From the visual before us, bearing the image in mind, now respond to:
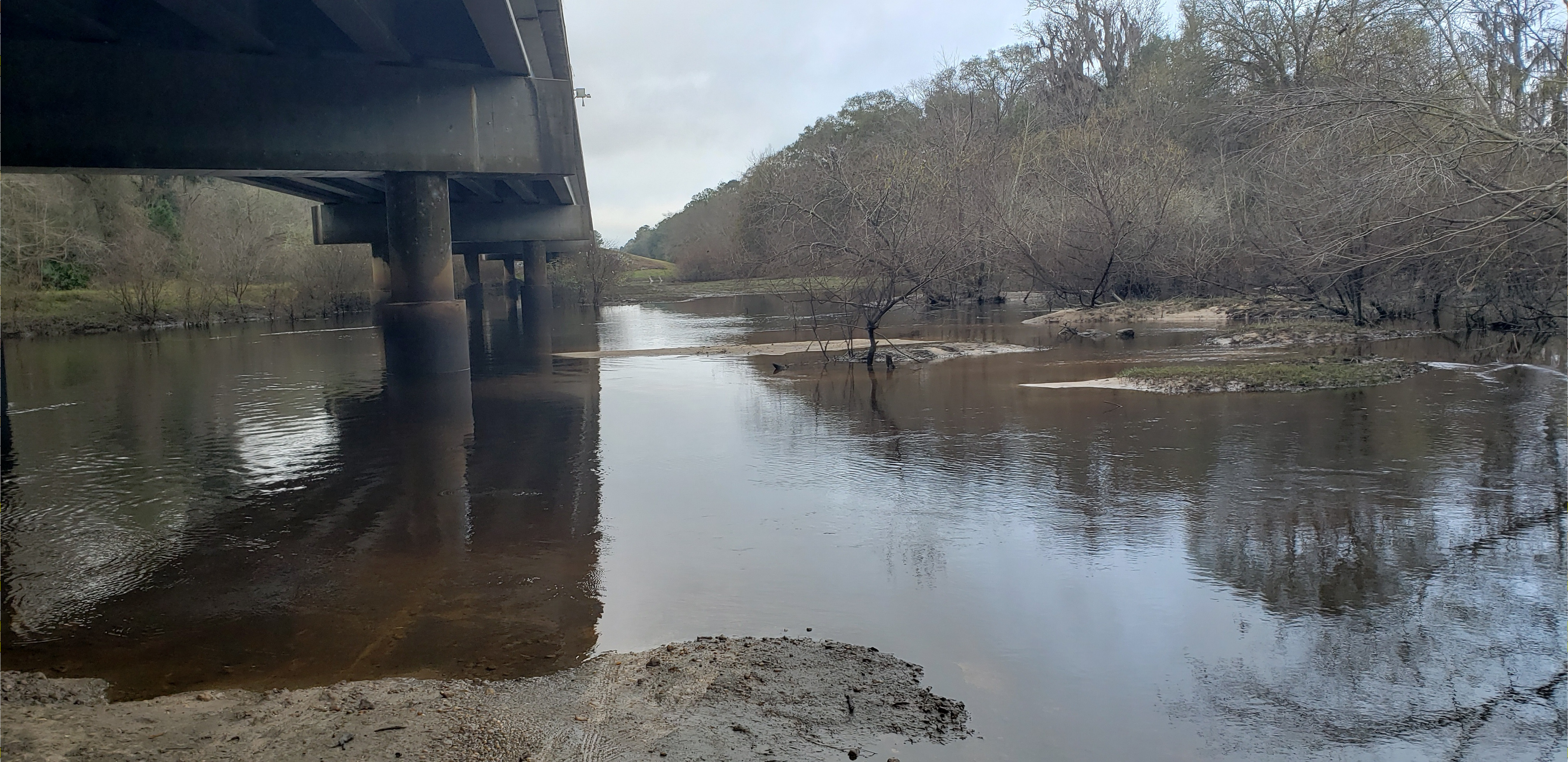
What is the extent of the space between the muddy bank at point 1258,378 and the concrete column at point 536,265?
139 ft

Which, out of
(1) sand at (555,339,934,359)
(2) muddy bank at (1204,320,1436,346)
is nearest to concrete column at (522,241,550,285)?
(1) sand at (555,339,934,359)

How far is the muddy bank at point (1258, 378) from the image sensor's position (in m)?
14.6

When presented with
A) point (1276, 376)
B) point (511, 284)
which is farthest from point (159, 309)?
point (1276, 376)

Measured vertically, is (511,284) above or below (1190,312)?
above

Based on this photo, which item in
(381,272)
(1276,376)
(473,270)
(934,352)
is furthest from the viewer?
(473,270)

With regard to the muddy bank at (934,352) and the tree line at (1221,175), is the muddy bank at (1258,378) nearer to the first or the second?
the tree line at (1221,175)

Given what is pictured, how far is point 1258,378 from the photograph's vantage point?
14.9 m

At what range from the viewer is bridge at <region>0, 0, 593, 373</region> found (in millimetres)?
14086

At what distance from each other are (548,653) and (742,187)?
3341 inches

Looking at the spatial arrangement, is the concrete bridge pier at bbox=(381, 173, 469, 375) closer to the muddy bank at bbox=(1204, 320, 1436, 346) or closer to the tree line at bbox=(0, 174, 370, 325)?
the muddy bank at bbox=(1204, 320, 1436, 346)

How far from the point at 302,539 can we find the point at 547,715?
14.3 feet

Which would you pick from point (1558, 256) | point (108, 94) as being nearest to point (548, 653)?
point (108, 94)

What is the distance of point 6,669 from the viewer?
551 cm

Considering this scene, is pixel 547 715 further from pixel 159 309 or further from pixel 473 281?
pixel 473 281
